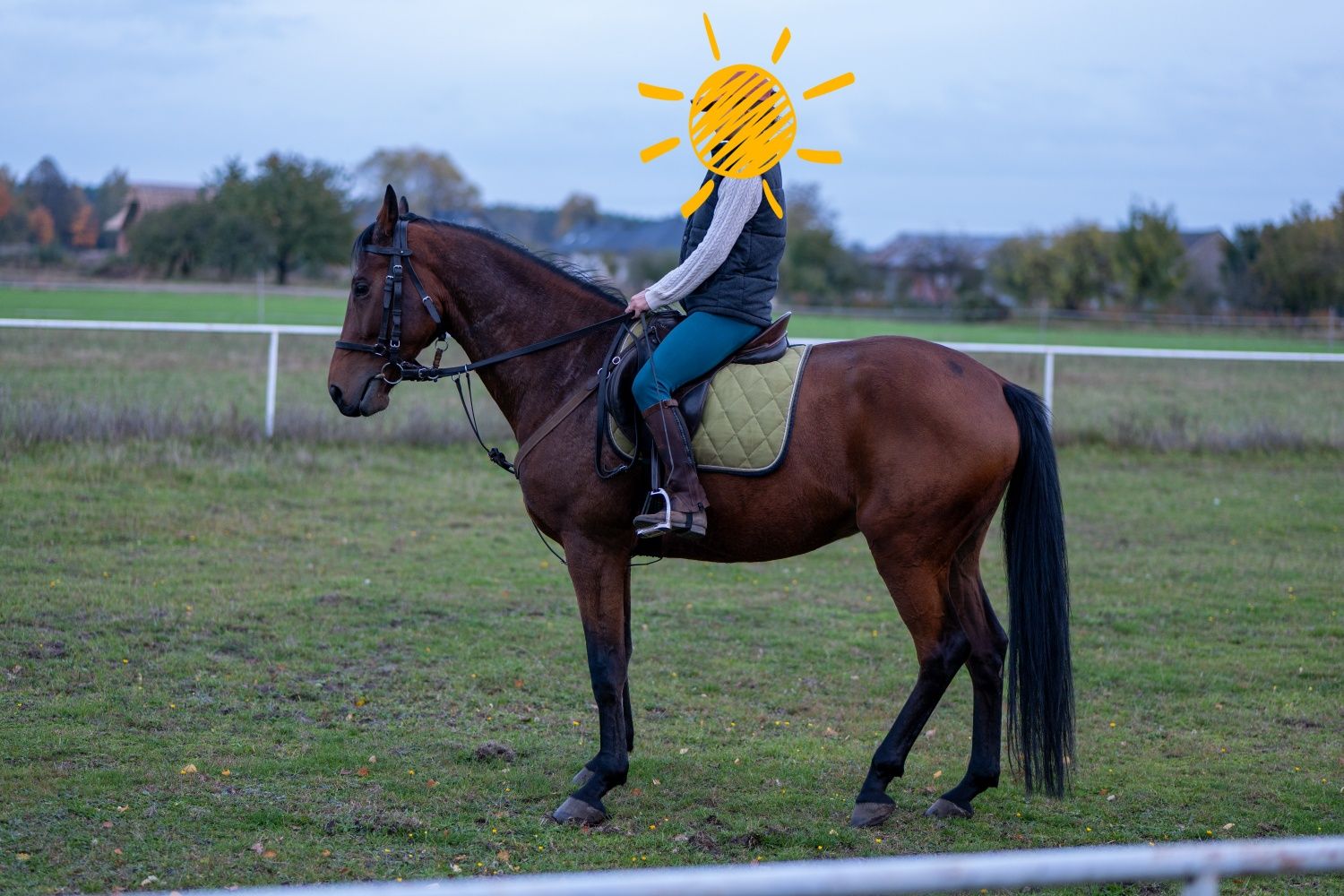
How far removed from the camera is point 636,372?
5004 millimetres

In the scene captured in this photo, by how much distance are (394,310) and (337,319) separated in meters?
27.1

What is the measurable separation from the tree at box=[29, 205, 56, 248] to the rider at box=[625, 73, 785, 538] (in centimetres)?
2893

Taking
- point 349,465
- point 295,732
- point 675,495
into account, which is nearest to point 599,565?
point 675,495

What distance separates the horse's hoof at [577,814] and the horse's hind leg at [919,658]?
3.60ft

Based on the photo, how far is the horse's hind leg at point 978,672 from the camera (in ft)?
16.6

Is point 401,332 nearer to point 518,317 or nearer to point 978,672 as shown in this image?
point 518,317

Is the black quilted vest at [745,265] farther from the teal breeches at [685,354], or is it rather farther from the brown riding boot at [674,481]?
the brown riding boot at [674,481]

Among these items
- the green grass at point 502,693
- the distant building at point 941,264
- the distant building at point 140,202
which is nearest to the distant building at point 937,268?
the distant building at point 941,264

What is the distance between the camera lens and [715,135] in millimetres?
4863

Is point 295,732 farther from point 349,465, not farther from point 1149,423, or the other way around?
point 1149,423

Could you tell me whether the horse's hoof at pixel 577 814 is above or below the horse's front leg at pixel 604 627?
below

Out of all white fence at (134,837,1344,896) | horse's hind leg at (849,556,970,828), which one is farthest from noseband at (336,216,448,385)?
white fence at (134,837,1344,896)

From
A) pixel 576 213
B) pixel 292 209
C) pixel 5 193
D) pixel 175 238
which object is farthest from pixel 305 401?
pixel 576 213

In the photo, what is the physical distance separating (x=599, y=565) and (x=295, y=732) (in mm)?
1872
